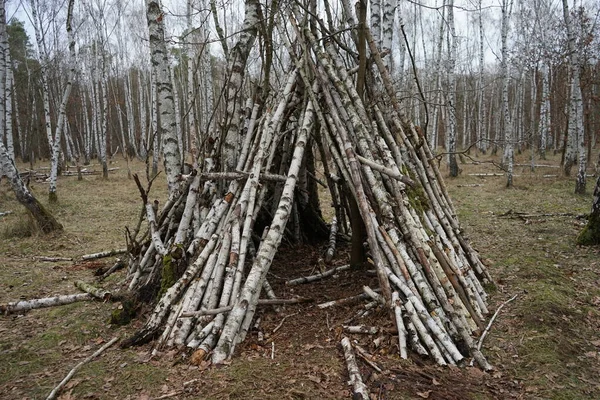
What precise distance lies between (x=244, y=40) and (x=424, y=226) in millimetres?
3274

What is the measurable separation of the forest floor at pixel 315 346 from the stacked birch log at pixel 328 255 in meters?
0.23

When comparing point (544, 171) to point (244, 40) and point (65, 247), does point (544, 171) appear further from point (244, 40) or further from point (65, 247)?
point (65, 247)

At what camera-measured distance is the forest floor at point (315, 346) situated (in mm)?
3189

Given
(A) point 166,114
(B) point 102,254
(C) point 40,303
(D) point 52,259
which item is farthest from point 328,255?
(D) point 52,259

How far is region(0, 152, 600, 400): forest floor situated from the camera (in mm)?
3189

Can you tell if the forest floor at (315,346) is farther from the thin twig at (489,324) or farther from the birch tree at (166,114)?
the birch tree at (166,114)

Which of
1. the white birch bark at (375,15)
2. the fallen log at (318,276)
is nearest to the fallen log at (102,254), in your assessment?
the fallen log at (318,276)

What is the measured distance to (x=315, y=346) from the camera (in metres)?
3.73

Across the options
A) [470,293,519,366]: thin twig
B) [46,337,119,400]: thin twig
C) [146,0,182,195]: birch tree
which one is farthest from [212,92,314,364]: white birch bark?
[470,293,519,366]: thin twig

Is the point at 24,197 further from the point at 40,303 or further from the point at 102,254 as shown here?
the point at 40,303

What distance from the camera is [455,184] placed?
15.5 m

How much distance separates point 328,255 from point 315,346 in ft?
7.24

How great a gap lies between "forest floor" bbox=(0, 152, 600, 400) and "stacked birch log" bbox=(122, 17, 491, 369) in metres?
0.23

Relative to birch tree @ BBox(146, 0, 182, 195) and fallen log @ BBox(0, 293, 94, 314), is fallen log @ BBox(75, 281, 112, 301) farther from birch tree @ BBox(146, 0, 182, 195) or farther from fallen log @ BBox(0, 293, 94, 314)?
birch tree @ BBox(146, 0, 182, 195)
